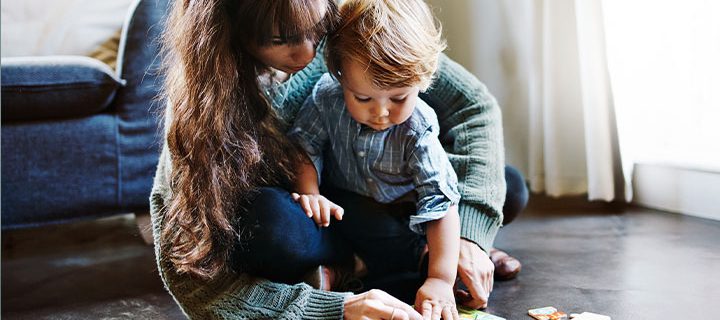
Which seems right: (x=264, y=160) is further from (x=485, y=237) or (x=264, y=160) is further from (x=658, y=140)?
(x=658, y=140)

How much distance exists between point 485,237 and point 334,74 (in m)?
0.43

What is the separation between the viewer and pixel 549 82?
2.31m

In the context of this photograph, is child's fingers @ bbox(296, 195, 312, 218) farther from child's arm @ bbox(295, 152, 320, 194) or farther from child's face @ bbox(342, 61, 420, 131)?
child's face @ bbox(342, 61, 420, 131)

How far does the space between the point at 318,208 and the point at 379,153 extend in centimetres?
15

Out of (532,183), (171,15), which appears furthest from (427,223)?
(532,183)

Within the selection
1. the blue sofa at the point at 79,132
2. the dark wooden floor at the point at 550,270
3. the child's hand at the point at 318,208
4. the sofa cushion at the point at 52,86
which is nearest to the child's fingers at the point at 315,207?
the child's hand at the point at 318,208

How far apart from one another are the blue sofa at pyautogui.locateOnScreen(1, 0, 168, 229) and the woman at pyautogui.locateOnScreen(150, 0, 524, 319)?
68 cm

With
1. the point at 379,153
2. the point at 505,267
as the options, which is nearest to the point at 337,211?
the point at 379,153

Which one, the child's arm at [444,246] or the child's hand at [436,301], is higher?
the child's arm at [444,246]

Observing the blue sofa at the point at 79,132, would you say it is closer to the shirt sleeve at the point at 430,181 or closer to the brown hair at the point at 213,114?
the brown hair at the point at 213,114

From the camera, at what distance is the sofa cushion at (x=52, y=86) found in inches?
75.5

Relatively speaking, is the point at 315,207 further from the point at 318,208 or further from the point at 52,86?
the point at 52,86

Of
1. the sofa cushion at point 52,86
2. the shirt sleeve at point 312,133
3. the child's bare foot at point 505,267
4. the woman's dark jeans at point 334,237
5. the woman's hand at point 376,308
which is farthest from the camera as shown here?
the sofa cushion at point 52,86

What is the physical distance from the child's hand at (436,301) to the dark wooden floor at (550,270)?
0.18m
